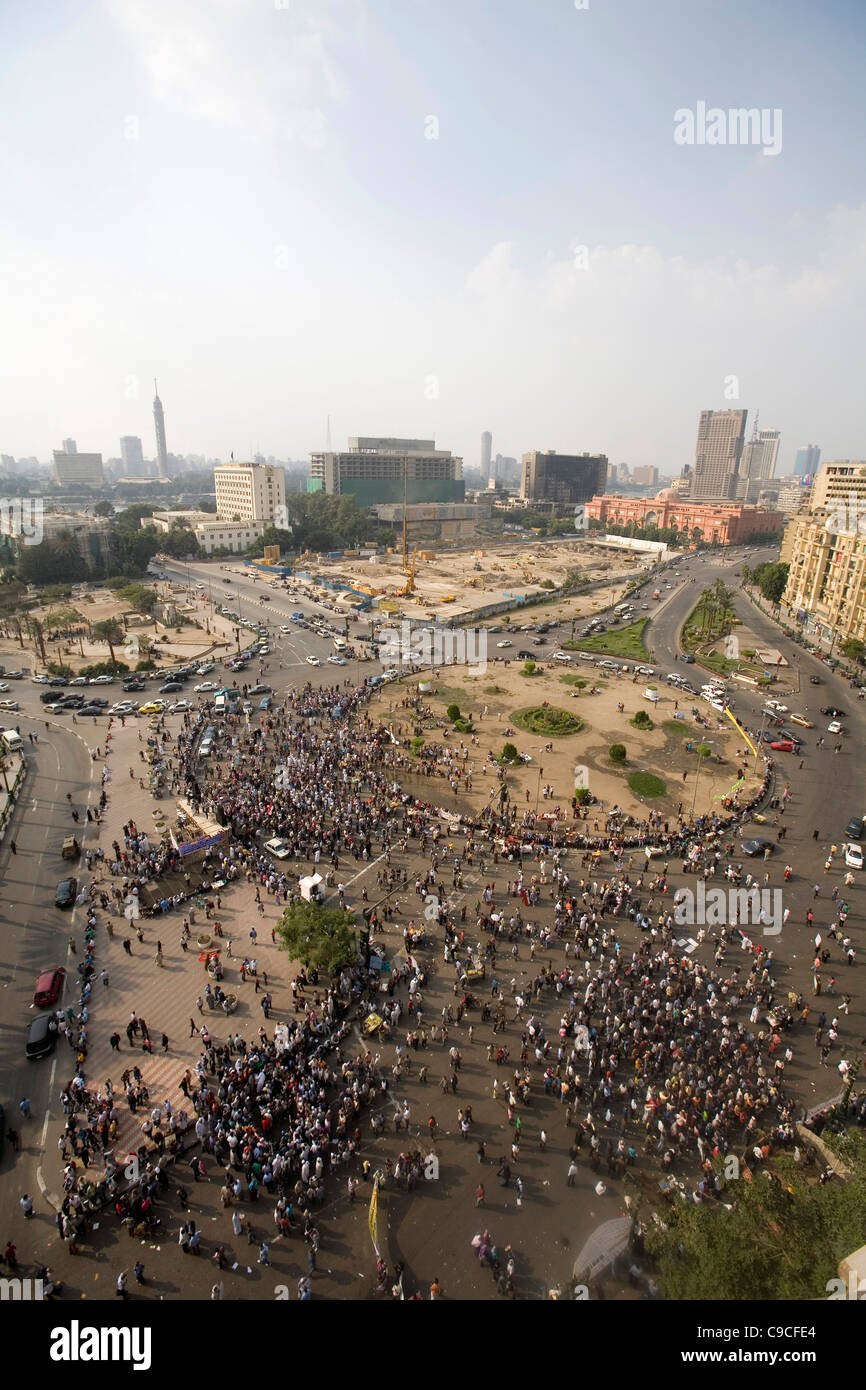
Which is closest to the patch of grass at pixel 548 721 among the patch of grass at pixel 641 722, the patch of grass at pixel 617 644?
the patch of grass at pixel 641 722

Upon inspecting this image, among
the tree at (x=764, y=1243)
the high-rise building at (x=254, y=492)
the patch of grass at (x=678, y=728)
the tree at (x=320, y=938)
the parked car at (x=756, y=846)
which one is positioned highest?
the high-rise building at (x=254, y=492)

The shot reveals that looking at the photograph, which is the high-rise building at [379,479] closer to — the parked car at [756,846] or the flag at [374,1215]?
the parked car at [756,846]

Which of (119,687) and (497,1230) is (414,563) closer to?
(119,687)

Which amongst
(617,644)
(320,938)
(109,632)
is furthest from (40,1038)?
(617,644)

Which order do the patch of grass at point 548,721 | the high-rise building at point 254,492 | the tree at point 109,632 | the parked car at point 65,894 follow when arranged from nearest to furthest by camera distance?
the parked car at point 65,894
the patch of grass at point 548,721
the tree at point 109,632
the high-rise building at point 254,492

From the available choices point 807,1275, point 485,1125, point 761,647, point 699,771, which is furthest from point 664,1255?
point 761,647
